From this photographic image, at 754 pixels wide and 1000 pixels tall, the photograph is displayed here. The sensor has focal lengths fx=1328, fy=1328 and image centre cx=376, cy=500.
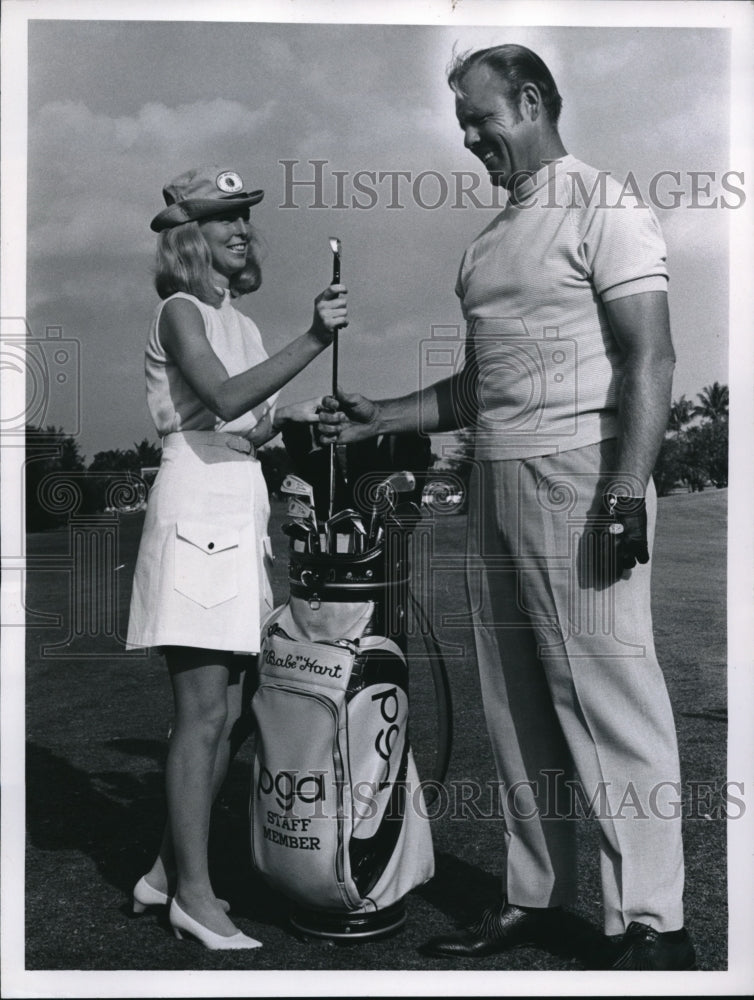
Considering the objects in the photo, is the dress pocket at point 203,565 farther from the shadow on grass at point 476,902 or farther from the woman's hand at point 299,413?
the shadow on grass at point 476,902

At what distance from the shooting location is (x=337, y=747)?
3.21 m

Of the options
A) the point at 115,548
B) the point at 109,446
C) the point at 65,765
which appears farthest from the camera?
the point at 65,765

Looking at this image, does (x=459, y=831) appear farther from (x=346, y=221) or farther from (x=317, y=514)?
(x=346, y=221)

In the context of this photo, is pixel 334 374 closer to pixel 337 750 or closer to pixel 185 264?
pixel 185 264

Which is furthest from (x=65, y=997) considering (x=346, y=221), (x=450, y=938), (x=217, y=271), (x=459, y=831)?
(x=346, y=221)

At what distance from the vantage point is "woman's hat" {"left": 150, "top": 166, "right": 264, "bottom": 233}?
3.31m

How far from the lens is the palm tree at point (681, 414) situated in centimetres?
408

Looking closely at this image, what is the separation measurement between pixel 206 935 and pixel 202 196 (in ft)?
5.98

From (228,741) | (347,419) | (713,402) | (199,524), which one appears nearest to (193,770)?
(228,741)

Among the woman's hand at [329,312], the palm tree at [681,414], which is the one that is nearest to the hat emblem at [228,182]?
the woman's hand at [329,312]

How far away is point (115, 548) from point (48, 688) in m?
1.93

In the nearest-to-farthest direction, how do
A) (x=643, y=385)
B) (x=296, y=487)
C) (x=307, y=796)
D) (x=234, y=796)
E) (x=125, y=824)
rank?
(x=643, y=385) → (x=307, y=796) → (x=296, y=487) → (x=125, y=824) → (x=234, y=796)

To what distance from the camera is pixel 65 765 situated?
15.6 ft

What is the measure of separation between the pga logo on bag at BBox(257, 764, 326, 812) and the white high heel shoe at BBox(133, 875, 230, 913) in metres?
0.37
